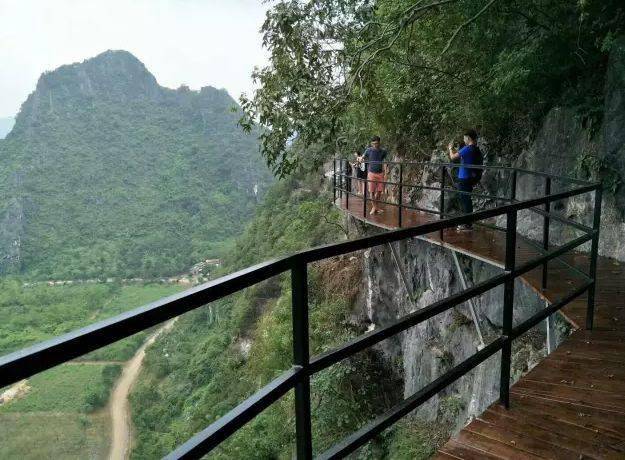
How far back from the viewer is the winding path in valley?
31.3m

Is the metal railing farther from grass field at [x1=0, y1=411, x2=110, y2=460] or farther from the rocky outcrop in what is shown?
grass field at [x1=0, y1=411, x2=110, y2=460]

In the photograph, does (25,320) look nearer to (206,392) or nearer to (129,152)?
(206,392)

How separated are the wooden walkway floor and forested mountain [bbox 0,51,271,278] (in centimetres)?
7316

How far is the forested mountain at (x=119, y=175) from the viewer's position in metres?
80.1

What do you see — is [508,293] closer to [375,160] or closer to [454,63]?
[375,160]

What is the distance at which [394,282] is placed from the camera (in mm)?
12922

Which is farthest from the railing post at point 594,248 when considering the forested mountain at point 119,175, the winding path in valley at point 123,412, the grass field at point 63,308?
the forested mountain at point 119,175

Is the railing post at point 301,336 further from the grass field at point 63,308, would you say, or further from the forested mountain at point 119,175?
the forested mountain at point 119,175

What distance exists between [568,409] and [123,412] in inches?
1597

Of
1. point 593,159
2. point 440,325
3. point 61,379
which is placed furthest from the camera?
point 61,379

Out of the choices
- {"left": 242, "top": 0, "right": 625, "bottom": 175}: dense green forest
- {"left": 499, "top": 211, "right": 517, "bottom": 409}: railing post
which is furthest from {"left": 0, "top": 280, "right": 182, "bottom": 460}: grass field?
{"left": 499, "top": 211, "right": 517, "bottom": 409}: railing post

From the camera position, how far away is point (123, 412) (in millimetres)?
37344

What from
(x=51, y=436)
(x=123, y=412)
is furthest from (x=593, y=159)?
(x=123, y=412)

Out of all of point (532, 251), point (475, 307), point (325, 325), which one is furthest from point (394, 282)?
point (532, 251)
